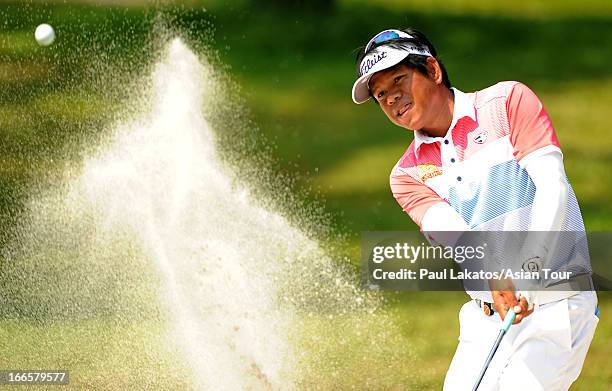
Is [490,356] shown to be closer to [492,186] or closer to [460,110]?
[492,186]

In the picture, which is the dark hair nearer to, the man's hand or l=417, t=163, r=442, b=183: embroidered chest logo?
l=417, t=163, r=442, b=183: embroidered chest logo

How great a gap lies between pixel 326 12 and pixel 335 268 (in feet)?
11.2

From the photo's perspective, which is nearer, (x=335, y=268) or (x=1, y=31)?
(x=335, y=268)

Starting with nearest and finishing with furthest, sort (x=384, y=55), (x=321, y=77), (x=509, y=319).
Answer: (x=509, y=319), (x=384, y=55), (x=321, y=77)

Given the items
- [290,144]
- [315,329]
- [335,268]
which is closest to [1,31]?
[290,144]

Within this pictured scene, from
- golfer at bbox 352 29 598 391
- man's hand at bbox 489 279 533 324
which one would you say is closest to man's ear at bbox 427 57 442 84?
golfer at bbox 352 29 598 391

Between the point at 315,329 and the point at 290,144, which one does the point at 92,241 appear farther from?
the point at 290,144

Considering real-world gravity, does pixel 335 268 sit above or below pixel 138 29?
below

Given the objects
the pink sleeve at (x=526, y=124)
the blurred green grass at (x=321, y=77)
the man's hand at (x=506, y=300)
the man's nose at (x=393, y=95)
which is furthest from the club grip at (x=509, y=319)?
the blurred green grass at (x=321, y=77)

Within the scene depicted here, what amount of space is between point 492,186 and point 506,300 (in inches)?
11.1

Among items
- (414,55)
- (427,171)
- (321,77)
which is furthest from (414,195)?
(321,77)

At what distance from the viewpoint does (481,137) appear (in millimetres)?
2928

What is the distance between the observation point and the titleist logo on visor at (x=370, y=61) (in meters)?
2.91

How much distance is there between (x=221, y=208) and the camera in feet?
21.6
